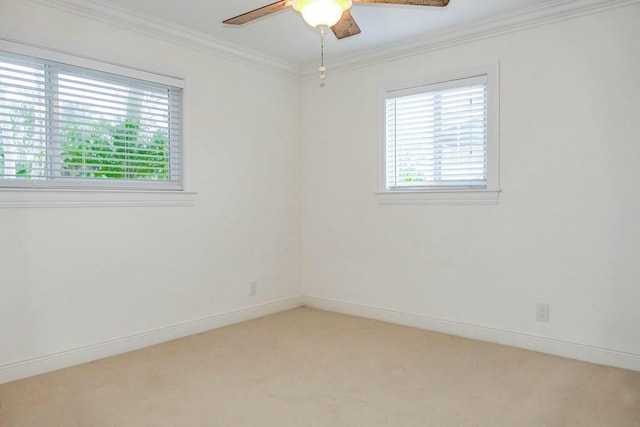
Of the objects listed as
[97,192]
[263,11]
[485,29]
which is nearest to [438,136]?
[485,29]

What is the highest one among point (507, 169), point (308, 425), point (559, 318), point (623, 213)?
point (507, 169)

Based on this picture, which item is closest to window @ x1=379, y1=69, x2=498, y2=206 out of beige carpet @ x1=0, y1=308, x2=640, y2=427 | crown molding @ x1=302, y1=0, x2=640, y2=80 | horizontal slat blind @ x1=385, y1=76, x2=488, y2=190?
horizontal slat blind @ x1=385, y1=76, x2=488, y2=190

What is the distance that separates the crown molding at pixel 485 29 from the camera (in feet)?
9.78

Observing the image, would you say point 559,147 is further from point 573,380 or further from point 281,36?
point 281,36

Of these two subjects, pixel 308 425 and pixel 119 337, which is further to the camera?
pixel 119 337

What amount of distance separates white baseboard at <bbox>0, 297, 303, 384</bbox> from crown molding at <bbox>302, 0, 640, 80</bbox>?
7.81ft

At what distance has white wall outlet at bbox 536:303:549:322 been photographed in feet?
10.5

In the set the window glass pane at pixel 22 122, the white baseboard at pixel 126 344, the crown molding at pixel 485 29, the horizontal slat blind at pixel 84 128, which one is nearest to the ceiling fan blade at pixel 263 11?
the horizontal slat blind at pixel 84 128

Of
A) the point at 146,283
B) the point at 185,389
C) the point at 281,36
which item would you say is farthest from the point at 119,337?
the point at 281,36

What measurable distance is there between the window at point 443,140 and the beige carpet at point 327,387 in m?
1.21

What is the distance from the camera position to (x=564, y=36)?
3.08 metres

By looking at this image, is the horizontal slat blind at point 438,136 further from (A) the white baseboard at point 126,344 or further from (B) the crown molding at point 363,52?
(A) the white baseboard at point 126,344

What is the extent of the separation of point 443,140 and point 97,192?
103 inches

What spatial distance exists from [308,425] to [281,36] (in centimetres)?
290
